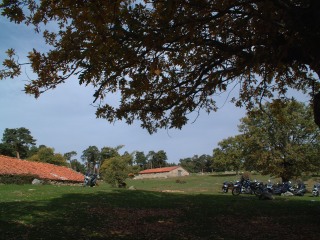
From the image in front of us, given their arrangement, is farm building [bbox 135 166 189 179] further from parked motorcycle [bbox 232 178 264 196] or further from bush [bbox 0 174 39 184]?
parked motorcycle [bbox 232 178 264 196]

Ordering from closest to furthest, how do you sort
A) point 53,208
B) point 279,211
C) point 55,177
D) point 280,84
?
1. point 280,84
2. point 53,208
3. point 279,211
4. point 55,177

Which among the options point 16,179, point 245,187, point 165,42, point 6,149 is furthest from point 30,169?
point 6,149

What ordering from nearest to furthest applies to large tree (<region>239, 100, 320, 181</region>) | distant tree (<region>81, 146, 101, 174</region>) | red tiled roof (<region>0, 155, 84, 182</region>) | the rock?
the rock → red tiled roof (<region>0, 155, 84, 182</region>) → large tree (<region>239, 100, 320, 181</region>) → distant tree (<region>81, 146, 101, 174</region>)

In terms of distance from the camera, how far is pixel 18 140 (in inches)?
3553

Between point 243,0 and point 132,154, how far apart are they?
88.8 feet

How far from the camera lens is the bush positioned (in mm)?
27994

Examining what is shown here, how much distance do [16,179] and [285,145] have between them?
25848mm

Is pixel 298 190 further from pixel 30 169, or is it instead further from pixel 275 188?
pixel 30 169

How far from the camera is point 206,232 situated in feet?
32.0

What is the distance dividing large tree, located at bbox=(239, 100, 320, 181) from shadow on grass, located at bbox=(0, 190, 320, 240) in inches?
863

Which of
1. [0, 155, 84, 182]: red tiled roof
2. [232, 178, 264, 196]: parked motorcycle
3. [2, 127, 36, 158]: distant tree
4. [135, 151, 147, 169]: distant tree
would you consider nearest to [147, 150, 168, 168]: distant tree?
[135, 151, 147, 169]: distant tree

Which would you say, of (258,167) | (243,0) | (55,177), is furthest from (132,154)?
(243,0)

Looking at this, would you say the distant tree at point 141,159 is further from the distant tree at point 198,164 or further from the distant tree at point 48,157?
the distant tree at point 48,157

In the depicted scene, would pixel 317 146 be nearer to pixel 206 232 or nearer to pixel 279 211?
pixel 279 211
